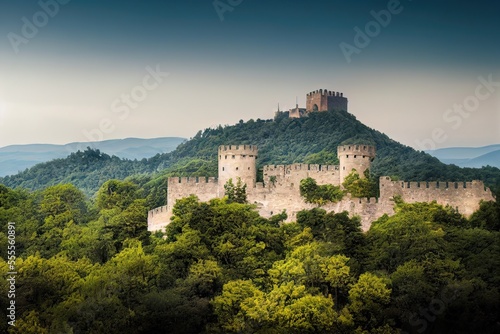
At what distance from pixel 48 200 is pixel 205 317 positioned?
17945 millimetres

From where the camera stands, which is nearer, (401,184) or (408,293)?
(408,293)

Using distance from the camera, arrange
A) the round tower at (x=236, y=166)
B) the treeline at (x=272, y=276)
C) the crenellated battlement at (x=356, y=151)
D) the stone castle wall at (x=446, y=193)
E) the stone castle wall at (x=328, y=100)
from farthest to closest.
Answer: the stone castle wall at (x=328, y=100)
the round tower at (x=236, y=166)
the crenellated battlement at (x=356, y=151)
the stone castle wall at (x=446, y=193)
the treeline at (x=272, y=276)

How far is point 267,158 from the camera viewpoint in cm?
7400

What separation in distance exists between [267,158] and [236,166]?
3535 cm

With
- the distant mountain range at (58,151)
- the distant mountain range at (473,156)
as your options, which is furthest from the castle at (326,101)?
the distant mountain range at (58,151)

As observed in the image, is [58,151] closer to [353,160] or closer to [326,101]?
[326,101]

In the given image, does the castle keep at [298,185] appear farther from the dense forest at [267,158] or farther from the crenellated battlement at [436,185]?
the dense forest at [267,158]

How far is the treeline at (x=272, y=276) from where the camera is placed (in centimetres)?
2991

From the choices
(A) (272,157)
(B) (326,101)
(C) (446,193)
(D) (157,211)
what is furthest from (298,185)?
(B) (326,101)

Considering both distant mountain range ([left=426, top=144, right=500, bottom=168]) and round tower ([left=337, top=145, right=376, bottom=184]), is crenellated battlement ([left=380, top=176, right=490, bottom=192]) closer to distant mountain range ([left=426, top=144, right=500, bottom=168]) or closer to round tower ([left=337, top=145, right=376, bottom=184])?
round tower ([left=337, top=145, right=376, bottom=184])

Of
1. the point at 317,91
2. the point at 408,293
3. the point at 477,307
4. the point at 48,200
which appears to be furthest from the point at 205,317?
the point at 317,91

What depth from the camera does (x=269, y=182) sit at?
126 feet

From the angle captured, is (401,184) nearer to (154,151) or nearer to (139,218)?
(139,218)

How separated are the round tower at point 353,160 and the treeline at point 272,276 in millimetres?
2988
